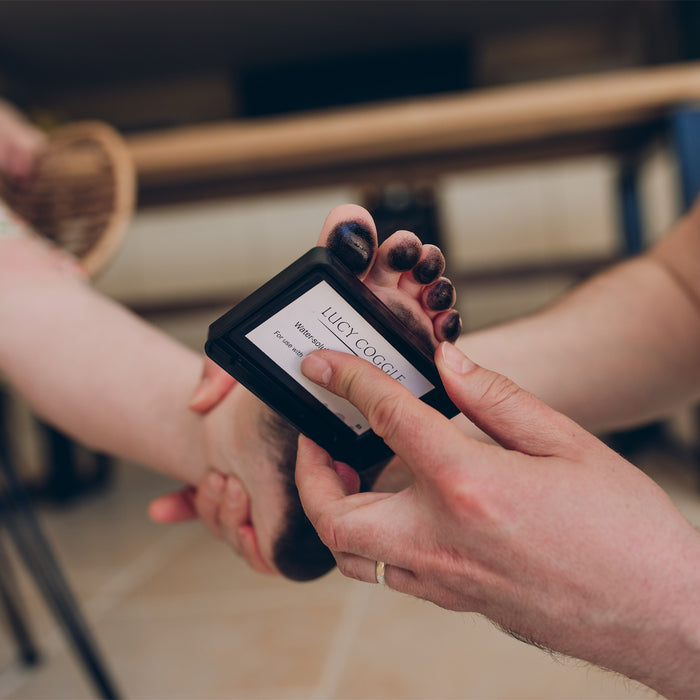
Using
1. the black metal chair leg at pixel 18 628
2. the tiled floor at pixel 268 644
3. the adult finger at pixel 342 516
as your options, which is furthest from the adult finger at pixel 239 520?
the black metal chair leg at pixel 18 628

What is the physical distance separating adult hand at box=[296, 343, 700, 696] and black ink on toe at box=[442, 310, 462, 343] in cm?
5

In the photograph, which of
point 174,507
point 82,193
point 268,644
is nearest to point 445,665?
point 268,644

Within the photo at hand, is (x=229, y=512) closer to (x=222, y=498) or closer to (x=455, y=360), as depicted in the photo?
(x=222, y=498)

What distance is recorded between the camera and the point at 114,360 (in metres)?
0.52

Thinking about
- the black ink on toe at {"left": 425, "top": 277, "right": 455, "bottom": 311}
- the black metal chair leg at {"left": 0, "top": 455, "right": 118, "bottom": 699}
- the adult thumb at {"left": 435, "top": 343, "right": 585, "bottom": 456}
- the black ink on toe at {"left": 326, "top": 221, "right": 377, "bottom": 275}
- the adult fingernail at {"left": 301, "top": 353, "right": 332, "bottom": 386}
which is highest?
the black ink on toe at {"left": 326, "top": 221, "right": 377, "bottom": 275}

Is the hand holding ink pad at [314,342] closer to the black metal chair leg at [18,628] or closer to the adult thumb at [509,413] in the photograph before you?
the adult thumb at [509,413]

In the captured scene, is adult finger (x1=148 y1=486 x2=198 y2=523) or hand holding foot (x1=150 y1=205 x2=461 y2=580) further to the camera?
adult finger (x1=148 y1=486 x2=198 y2=523)

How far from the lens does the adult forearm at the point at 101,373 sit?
510 millimetres

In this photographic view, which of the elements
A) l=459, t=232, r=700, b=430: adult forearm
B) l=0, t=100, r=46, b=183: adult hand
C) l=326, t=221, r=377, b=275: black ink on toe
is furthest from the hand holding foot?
l=0, t=100, r=46, b=183: adult hand

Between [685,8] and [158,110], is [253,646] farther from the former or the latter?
[158,110]

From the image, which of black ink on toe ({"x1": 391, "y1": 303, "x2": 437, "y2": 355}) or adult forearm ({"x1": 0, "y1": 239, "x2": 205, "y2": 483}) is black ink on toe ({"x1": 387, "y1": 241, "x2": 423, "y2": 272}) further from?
adult forearm ({"x1": 0, "y1": 239, "x2": 205, "y2": 483})

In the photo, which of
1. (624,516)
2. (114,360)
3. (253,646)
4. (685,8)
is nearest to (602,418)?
(624,516)

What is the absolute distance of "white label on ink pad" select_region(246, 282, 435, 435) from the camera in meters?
0.33

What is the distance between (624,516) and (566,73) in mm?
3678
